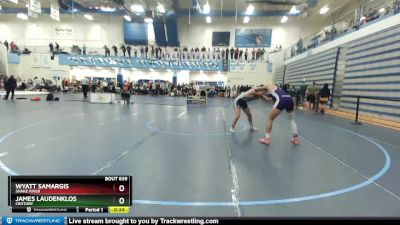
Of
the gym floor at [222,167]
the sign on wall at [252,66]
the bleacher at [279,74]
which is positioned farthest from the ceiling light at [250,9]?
the gym floor at [222,167]

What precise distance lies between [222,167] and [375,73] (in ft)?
33.3

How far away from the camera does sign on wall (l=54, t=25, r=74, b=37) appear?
102 ft

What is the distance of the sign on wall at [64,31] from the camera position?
3123 cm

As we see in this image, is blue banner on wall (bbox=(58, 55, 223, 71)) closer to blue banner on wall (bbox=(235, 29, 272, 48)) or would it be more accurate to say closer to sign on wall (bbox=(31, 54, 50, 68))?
sign on wall (bbox=(31, 54, 50, 68))

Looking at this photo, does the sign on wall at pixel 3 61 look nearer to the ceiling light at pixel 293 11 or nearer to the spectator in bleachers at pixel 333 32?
the ceiling light at pixel 293 11

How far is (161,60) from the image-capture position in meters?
27.2

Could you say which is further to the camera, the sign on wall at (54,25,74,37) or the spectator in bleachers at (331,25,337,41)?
the sign on wall at (54,25,74,37)

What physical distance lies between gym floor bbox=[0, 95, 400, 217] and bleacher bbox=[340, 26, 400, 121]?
4341mm

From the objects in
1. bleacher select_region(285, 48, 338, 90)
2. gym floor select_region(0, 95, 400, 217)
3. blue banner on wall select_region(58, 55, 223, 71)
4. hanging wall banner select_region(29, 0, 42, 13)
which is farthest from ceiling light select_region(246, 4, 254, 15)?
gym floor select_region(0, 95, 400, 217)

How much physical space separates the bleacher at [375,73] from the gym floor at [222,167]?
14.2 feet

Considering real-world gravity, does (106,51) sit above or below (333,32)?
below

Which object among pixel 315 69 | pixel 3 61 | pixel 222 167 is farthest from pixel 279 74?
pixel 3 61

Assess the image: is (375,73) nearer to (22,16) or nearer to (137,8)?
(137,8)
